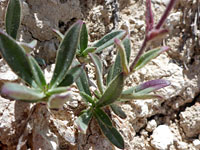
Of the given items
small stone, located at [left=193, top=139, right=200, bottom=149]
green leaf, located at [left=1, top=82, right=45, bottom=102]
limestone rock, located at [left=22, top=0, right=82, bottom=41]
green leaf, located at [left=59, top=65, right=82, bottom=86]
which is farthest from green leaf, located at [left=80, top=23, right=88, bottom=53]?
small stone, located at [left=193, top=139, right=200, bottom=149]

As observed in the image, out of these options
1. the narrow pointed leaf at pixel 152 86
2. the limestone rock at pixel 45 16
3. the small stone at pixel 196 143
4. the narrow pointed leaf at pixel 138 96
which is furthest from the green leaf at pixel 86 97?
the small stone at pixel 196 143

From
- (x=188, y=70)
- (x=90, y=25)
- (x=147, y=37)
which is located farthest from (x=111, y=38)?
(x=188, y=70)

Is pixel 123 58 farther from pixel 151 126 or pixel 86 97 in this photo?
pixel 151 126

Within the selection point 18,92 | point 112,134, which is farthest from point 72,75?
point 112,134

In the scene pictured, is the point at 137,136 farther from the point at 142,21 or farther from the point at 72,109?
the point at 142,21

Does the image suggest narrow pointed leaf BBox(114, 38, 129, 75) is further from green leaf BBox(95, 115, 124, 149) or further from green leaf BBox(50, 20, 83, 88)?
green leaf BBox(95, 115, 124, 149)

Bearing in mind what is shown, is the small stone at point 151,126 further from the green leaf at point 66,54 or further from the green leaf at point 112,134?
the green leaf at point 66,54

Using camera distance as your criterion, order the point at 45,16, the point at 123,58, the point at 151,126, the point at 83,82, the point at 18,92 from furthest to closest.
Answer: the point at 151,126 < the point at 45,16 < the point at 83,82 < the point at 123,58 < the point at 18,92
